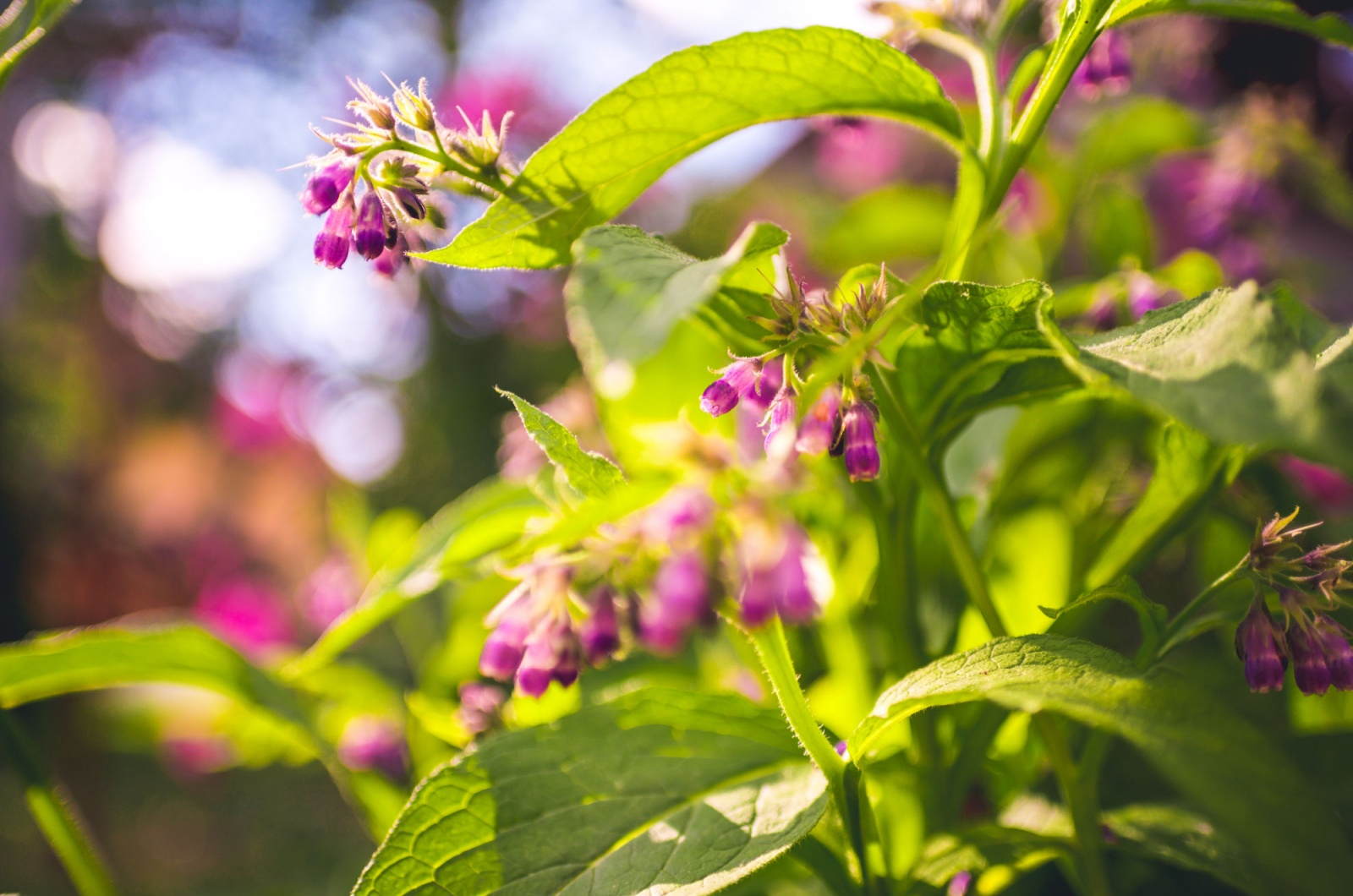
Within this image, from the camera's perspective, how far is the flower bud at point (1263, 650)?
55 cm

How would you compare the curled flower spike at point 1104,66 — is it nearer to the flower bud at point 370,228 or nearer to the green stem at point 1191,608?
the green stem at point 1191,608

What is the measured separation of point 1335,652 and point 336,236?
29.8 inches

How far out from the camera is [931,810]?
26.2 inches

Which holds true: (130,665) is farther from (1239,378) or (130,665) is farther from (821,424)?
(1239,378)

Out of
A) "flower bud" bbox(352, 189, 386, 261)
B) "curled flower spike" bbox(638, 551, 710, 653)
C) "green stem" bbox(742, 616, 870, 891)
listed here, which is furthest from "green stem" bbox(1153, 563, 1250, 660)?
"flower bud" bbox(352, 189, 386, 261)

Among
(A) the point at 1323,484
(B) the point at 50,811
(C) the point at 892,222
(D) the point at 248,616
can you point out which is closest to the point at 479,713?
(B) the point at 50,811

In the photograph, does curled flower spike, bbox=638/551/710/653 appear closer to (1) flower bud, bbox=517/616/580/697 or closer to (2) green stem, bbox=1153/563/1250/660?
(1) flower bud, bbox=517/616/580/697

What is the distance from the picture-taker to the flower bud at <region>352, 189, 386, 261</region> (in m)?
0.57

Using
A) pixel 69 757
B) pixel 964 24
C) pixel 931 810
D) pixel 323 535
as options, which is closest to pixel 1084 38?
pixel 964 24

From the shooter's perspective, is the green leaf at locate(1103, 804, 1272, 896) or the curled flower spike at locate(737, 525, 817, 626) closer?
the curled flower spike at locate(737, 525, 817, 626)

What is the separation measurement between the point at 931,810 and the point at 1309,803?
33 centimetres

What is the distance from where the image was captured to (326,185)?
56cm

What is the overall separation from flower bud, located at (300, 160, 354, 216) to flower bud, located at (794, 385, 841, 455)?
1.18 ft

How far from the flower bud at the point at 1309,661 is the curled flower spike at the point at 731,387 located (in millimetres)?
408
